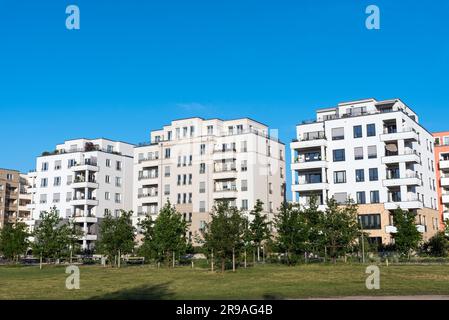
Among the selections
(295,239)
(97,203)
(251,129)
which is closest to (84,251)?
(97,203)

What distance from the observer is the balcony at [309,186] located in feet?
262

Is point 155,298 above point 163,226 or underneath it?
underneath

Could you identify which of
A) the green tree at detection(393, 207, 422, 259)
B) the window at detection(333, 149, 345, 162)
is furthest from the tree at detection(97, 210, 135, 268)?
the window at detection(333, 149, 345, 162)

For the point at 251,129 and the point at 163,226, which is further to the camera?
the point at 251,129

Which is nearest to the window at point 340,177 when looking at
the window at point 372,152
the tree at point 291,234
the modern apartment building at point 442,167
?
the window at point 372,152

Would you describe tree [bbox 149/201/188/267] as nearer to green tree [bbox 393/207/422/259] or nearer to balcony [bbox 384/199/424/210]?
green tree [bbox 393/207/422/259]

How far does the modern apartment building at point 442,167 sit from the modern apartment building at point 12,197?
97.6 metres

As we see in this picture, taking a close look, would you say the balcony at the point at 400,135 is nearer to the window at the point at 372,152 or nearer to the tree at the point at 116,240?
the window at the point at 372,152

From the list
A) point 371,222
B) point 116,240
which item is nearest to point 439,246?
point 371,222

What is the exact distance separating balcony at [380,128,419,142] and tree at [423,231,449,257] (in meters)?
15.9

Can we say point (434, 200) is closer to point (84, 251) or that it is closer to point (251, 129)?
point (251, 129)

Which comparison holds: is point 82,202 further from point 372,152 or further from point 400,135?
point 400,135

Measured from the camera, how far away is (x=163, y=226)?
172 ft

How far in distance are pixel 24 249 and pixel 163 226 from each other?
2391 cm
